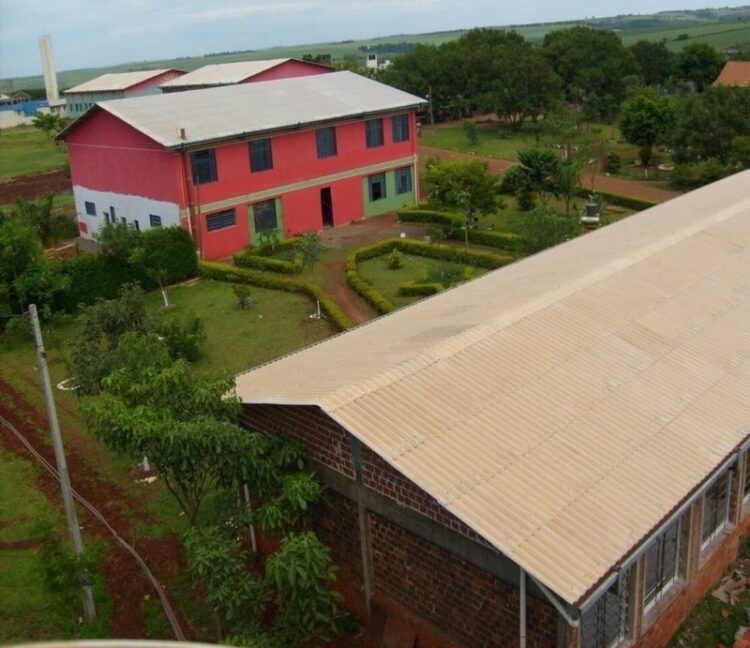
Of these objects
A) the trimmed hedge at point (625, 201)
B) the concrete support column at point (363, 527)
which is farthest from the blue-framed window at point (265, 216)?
the concrete support column at point (363, 527)

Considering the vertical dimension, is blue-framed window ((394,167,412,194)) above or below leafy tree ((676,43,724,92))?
below

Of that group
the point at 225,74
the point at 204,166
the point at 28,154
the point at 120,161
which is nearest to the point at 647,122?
the point at 204,166

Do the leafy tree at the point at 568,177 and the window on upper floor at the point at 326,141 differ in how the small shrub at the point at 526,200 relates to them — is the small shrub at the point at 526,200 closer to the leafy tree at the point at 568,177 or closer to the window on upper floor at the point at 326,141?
the leafy tree at the point at 568,177

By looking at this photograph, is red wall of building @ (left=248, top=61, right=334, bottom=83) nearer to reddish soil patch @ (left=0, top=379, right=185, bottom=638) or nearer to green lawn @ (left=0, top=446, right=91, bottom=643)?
reddish soil patch @ (left=0, top=379, right=185, bottom=638)

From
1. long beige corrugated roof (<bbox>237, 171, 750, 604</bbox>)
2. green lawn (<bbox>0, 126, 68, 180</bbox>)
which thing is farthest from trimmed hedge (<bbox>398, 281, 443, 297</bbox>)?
green lawn (<bbox>0, 126, 68, 180</bbox>)

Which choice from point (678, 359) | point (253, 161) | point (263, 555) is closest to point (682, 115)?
point (253, 161)

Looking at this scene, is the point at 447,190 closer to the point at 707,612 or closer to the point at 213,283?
the point at 213,283

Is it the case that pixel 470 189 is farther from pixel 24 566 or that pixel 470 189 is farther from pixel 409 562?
pixel 409 562
